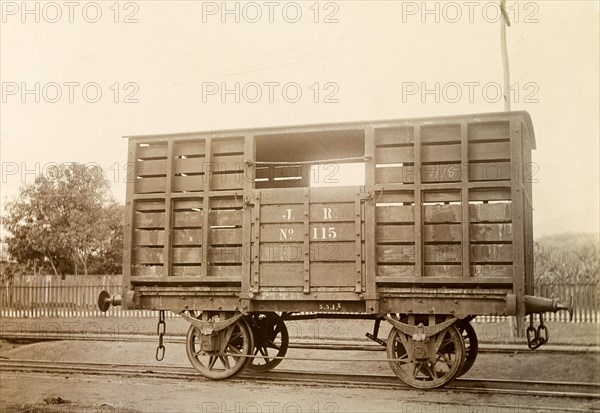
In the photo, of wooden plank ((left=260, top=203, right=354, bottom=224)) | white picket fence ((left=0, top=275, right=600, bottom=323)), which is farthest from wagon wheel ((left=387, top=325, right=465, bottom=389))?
white picket fence ((left=0, top=275, right=600, bottom=323))

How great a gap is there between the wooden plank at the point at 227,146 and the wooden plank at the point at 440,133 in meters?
2.44

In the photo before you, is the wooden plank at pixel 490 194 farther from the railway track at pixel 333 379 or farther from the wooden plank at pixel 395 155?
the railway track at pixel 333 379

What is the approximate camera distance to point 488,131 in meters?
7.34

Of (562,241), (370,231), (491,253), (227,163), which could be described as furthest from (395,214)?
(562,241)

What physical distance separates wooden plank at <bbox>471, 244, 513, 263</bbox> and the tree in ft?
44.0

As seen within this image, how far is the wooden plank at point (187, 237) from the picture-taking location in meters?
8.23

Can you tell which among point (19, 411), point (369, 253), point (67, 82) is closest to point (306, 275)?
point (369, 253)

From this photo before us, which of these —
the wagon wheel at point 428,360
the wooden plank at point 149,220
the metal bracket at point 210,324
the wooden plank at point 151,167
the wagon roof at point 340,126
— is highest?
the wagon roof at point 340,126

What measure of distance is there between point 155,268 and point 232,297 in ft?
3.97

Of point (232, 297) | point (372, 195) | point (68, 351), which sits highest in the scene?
point (372, 195)

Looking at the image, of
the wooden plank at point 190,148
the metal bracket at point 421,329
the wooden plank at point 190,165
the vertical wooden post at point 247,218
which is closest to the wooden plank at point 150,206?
the wooden plank at point 190,165

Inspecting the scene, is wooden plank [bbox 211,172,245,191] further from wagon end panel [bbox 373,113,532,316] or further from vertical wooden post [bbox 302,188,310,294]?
wagon end panel [bbox 373,113,532,316]

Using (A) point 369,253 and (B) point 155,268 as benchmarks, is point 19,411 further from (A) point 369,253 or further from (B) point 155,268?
(A) point 369,253

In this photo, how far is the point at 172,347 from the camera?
1237cm
